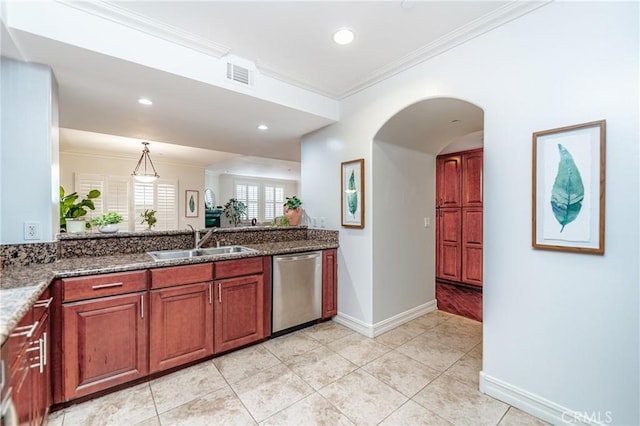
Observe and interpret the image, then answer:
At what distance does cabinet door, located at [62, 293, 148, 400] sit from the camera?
177 cm

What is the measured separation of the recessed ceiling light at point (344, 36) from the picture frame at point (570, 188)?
4.72 feet

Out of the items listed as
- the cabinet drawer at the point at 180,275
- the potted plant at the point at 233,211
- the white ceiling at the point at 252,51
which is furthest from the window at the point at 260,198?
the cabinet drawer at the point at 180,275

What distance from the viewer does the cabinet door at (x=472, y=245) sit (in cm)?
427

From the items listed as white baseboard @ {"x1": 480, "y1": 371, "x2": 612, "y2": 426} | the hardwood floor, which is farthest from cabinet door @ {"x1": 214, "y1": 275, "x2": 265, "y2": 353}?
the hardwood floor

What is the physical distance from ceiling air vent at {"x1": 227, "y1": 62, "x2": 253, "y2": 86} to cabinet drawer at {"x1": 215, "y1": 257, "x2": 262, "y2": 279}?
61.7 inches

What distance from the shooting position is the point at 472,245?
4.36 meters

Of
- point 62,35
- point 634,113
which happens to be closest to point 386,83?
point 634,113

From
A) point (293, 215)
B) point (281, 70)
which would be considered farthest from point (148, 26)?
point (293, 215)

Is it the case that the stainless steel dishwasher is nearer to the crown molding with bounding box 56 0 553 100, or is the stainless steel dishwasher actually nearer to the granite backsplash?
the granite backsplash

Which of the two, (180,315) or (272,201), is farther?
(272,201)

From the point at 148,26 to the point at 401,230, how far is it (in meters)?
2.88

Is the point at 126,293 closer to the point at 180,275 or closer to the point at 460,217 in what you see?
the point at 180,275

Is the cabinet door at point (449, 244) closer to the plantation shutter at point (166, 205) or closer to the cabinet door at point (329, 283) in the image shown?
the cabinet door at point (329, 283)

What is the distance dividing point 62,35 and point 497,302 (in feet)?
10.8
